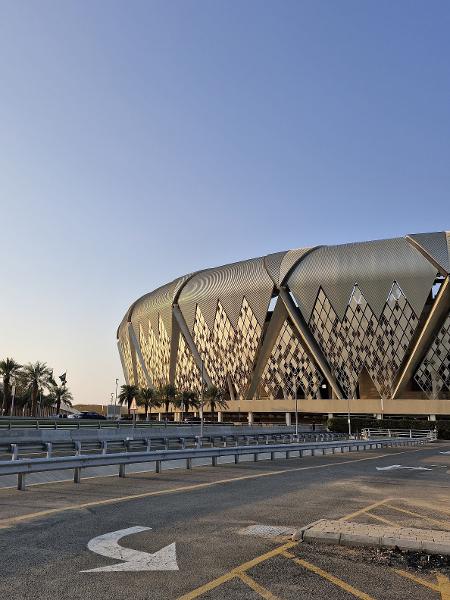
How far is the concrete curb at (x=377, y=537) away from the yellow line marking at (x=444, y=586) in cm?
90

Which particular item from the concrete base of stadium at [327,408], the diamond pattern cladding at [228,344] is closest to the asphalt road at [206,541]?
the concrete base of stadium at [327,408]

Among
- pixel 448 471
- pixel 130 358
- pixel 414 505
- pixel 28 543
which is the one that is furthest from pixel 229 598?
pixel 130 358

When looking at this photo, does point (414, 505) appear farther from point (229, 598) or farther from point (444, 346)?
point (444, 346)

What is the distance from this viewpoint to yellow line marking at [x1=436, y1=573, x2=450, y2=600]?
5286 mm

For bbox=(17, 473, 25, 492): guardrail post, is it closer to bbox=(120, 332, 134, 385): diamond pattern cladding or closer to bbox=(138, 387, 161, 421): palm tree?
bbox=(138, 387, 161, 421): palm tree

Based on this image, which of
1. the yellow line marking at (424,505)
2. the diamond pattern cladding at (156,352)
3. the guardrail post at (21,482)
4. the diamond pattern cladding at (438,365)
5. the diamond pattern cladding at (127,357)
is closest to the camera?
the yellow line marking at (424,505)

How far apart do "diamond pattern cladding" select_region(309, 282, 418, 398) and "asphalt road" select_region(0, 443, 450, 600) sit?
7316 cm

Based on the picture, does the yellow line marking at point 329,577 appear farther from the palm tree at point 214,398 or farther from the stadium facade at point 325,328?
the palm tree at point 214,398

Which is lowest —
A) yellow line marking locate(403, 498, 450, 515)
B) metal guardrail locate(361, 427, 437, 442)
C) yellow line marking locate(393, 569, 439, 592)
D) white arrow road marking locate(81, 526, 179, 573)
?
metal guardrail locate(361, 427, 437, 442)

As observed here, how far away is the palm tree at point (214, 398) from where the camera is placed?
97250 millimetres

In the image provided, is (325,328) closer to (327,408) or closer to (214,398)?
(327,408)

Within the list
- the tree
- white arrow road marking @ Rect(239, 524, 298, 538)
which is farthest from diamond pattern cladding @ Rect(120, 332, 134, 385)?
white arrow road marking @ Rect(239, 524, 298, 538)

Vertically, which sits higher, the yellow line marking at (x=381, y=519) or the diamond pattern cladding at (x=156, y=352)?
the diamond pattern cladding at (x=156, y=352)

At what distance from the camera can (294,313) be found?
306 ft
